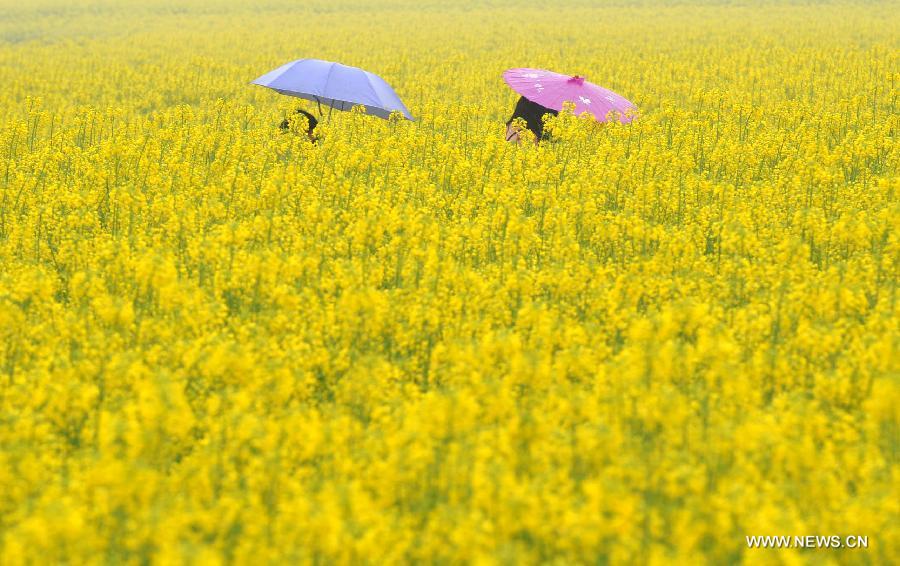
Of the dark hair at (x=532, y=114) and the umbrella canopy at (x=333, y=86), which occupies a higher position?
the umbrella canopy at (x=333, y=86)

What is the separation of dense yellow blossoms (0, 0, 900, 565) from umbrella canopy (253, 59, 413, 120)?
54 centimetres

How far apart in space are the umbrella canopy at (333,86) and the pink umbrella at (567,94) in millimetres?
1942

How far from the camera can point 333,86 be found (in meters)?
13.6

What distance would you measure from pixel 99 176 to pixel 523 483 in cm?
759

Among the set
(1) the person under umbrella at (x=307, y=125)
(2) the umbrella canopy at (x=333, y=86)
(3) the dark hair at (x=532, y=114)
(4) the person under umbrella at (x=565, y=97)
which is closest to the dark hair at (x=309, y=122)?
(1) the person under umbrella at (x=307, y=125)

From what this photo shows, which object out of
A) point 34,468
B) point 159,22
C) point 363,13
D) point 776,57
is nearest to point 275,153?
point 34,468

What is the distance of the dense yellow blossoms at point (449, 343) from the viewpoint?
14.8 feet

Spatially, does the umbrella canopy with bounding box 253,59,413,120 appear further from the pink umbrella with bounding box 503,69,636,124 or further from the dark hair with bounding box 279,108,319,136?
the pink umbrella with bounding box 503,69,636,124

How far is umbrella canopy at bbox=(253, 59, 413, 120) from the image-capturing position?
13.4 metres

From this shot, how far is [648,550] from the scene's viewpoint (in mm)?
4316

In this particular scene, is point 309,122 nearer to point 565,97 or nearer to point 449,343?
point 565,97

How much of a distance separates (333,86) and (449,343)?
7.78 meters

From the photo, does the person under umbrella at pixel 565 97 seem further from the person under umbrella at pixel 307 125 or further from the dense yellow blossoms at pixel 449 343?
the person under umbrella at pixel 307 125

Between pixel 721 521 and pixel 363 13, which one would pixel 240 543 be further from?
pixel 363 13
